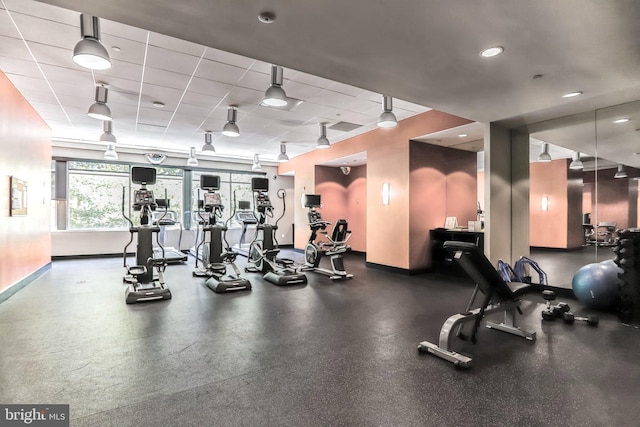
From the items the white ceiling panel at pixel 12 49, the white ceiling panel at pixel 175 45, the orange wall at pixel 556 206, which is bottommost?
the orange wall at pixel 556 206

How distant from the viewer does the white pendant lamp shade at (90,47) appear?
3.07 metres

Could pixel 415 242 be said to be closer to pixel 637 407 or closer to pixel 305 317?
pixel 305 317

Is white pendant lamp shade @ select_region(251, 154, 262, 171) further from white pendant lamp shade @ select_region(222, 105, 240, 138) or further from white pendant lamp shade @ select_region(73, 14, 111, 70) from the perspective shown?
white pendant lamp shade @ select_region(73, 14, 111, 70)

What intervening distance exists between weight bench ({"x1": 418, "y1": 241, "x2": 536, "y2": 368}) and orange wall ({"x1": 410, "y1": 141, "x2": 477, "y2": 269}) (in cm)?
343

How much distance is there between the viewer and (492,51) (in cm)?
314

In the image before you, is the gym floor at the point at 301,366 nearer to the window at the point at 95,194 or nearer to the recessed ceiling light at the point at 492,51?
the recessed ceiling light at the point at 492,51

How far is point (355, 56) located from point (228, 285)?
13.9 feet

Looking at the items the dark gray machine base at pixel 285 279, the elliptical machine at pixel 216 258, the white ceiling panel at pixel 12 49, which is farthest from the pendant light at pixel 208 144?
the white ceiling panel at pixel 12 49

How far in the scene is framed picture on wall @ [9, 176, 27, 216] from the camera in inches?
199

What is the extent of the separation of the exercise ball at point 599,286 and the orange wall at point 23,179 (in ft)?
28.3

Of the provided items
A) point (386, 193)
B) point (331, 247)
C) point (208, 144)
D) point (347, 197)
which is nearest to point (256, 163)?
point (347, 197)

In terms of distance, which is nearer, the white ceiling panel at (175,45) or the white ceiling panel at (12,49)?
the white ceiling panel at (175,45)

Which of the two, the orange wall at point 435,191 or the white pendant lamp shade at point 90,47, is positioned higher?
the white pendant lamp shade at point 90,47

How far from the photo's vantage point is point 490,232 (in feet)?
18.2
